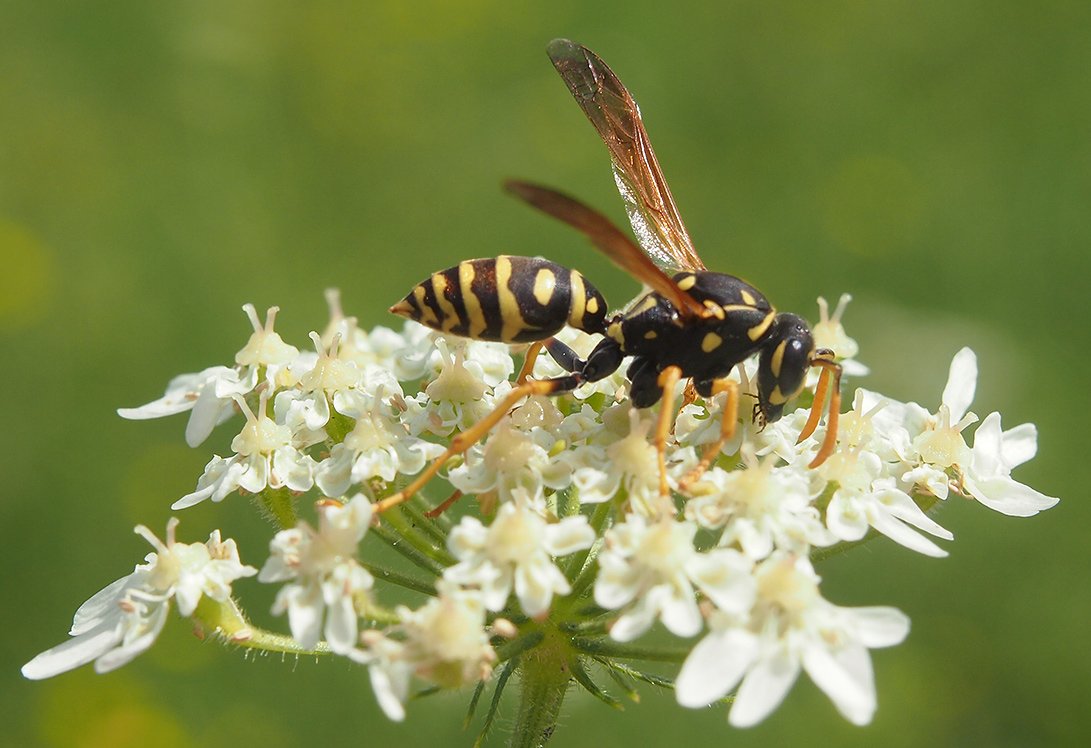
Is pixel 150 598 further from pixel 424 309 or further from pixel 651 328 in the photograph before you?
pixel 651 328

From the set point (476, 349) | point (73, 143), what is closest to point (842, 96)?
point (73, 143)

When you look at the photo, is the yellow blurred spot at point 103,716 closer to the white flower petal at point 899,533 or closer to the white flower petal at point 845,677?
the white flower petal at point 899,533

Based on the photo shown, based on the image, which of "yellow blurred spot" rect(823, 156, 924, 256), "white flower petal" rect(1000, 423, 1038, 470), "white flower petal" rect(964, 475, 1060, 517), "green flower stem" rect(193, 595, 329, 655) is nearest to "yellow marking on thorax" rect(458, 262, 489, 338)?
"green flower stem" rect(193, 595, 329, 655)

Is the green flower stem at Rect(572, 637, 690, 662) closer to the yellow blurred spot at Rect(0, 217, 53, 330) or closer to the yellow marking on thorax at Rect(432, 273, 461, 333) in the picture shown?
the yellow marking on thorax at Rect(432, 273, 461, 333)

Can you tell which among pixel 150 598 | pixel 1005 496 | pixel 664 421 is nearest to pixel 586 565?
pixel 664 421

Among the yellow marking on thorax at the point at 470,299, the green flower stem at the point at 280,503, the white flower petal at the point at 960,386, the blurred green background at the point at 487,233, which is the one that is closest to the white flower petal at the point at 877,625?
the white flower petal at the point at 960,386

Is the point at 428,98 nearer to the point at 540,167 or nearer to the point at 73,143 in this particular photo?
the point at 540,167
